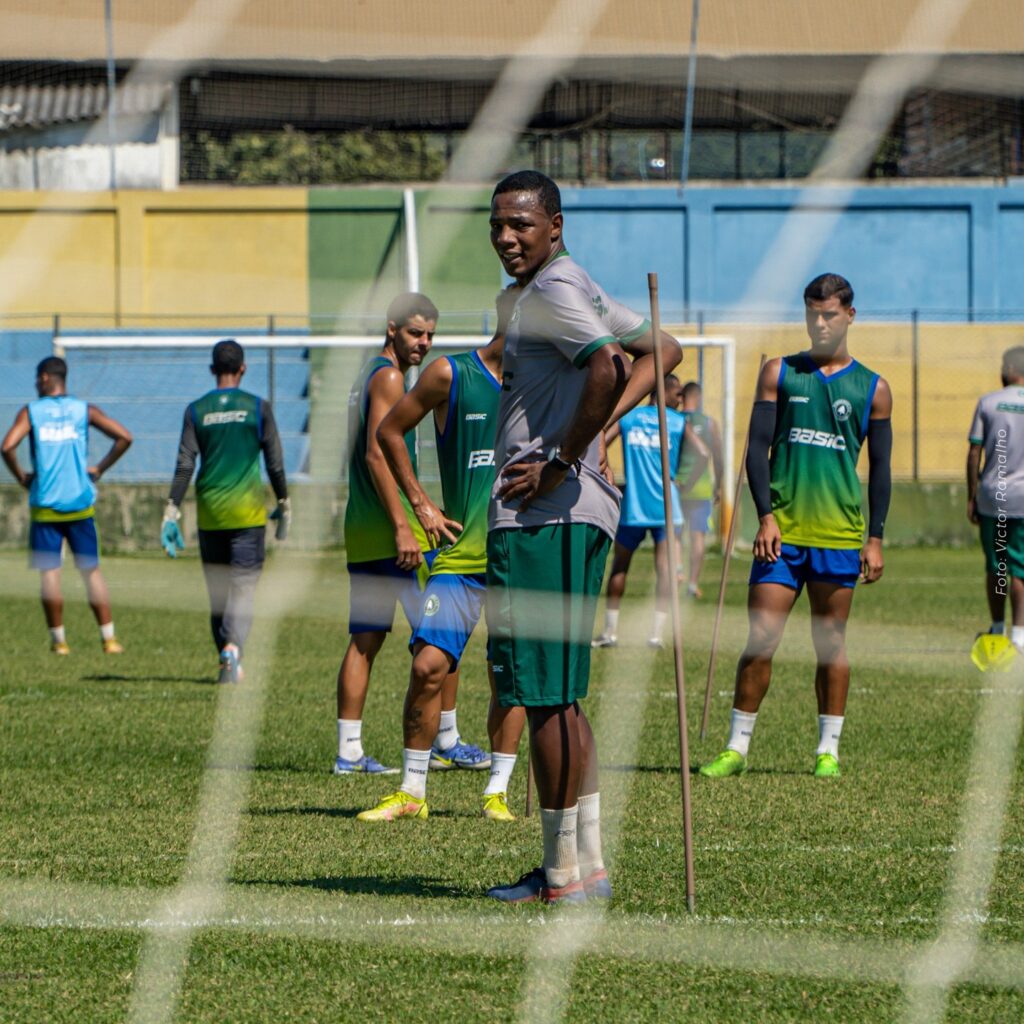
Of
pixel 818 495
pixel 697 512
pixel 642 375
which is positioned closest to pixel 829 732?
pixel 818 495

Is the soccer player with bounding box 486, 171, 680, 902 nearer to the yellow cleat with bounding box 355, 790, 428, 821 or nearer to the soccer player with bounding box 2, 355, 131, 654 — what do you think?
the yellow cleat with bounding box 355, 790, 428, 821

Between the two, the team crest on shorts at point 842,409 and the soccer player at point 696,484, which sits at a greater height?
the team crest on shorts at point 842,409

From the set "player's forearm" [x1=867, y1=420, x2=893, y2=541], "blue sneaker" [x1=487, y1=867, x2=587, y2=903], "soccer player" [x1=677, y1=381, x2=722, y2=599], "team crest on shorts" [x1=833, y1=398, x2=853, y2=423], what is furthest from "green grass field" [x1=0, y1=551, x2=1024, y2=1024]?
"soccer player" [x1=677, y1=381, x2=722, y2=599]

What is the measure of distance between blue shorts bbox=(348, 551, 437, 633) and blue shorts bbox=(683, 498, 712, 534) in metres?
8.64

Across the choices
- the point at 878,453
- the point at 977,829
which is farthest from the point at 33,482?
the point at 977,829

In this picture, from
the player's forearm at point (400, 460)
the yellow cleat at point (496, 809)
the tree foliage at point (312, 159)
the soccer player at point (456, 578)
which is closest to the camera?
the player's forearm at point (400, 460)

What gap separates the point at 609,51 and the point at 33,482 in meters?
8.34

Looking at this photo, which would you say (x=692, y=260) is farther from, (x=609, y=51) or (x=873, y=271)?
(x=609, y=51)

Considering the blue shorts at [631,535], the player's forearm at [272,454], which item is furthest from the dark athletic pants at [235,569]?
the blue shorts at [631,535]

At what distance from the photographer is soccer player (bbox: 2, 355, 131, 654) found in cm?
1281

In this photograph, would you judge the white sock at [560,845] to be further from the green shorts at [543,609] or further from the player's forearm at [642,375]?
the player's forearm at [642,375]

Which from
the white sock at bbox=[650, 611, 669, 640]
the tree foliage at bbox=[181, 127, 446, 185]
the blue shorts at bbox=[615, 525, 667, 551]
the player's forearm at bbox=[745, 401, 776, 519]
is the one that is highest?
the tree foliage at bbox=[181, 127, 446, 185]

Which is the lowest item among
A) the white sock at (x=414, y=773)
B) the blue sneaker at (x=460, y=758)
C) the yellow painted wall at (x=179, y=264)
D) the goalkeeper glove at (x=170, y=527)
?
the blue sneaker at (x=460, y=758)

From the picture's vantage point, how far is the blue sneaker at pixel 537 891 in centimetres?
509
